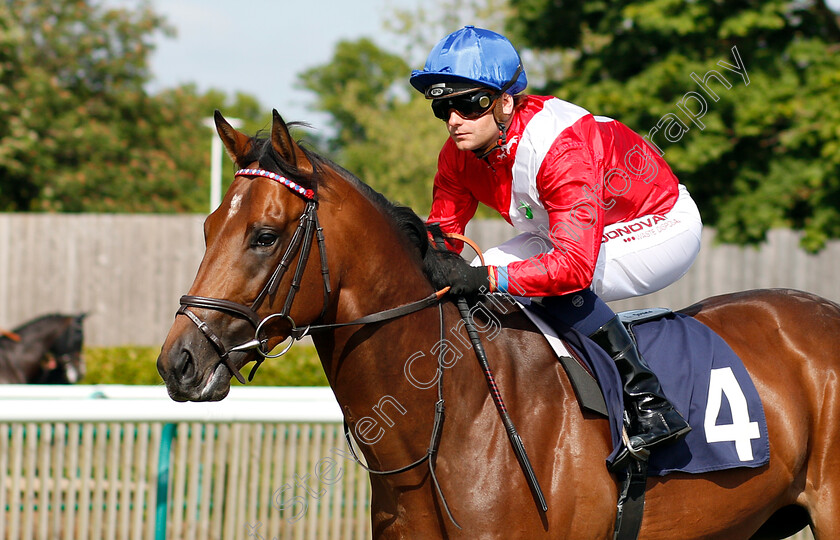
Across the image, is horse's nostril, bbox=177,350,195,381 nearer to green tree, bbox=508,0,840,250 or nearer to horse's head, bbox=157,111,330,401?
horse's head, bbox=157,111,330,401

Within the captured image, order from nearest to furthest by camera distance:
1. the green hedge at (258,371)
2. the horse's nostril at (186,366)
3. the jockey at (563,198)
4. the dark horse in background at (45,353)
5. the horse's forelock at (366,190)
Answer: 1. the horse's nostril at (186,366)
2. the horse's forelock at (366,190)
3. the jockey at (563,198)
4. the green hedge at (258,371)
5. the dark horse in background at (45,353)

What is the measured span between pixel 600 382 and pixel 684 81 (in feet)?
27.5

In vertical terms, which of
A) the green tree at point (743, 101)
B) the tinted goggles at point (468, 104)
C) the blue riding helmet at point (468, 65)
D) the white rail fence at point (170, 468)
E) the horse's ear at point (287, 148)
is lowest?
the white rail fence at point (170, 468)

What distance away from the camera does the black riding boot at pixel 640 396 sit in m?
2.65

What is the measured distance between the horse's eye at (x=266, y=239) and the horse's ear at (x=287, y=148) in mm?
227

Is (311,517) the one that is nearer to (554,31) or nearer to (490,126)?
(490,126)

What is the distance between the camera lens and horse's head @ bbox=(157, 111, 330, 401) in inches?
88.4

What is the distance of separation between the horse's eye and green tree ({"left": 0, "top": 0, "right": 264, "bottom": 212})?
17643 mm

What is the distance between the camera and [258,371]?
764 centimetres

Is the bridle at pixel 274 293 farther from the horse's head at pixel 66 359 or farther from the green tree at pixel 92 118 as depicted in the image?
the green tree at pixel 92 118

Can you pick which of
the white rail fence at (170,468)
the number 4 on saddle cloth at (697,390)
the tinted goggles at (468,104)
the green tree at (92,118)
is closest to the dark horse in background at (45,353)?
the white rail fence at (170,468)

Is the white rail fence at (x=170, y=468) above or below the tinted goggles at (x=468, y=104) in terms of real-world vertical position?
below

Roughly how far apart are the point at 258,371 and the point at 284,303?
17.9ft

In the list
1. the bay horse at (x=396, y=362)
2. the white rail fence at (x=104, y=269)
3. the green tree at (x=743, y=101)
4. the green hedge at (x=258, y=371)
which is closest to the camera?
the bay horse at (x=396, y=362)
